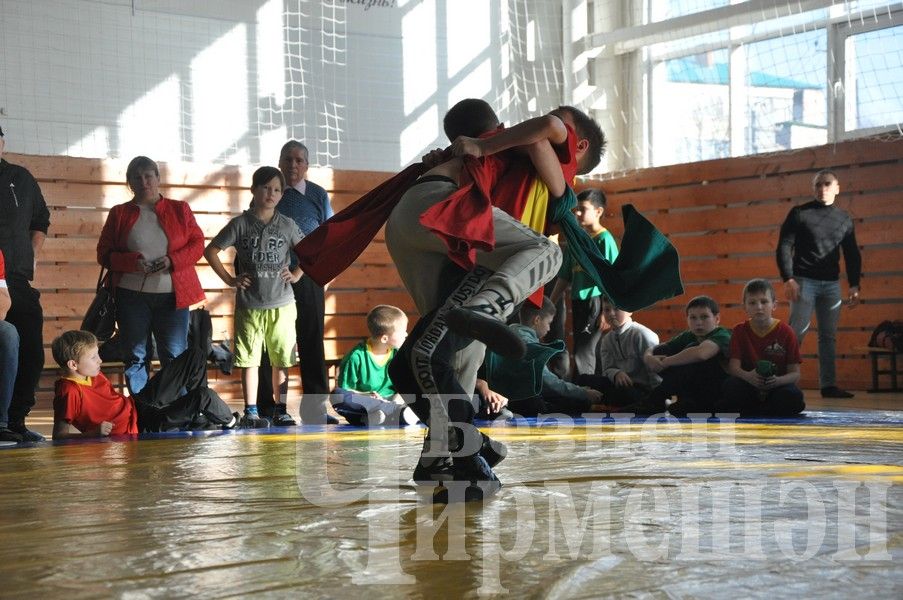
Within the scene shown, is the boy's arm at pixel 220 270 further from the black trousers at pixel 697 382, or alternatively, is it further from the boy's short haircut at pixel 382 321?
the black trousers at pixel 697 382

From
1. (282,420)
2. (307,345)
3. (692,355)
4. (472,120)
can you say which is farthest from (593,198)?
(472,120)

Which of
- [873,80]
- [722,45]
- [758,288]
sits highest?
[722,45]

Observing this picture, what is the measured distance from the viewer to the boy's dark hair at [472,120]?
2932mm

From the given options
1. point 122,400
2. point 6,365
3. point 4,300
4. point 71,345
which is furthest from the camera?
point 122,400

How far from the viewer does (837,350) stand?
28.5ft

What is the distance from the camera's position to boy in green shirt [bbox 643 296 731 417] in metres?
5.89

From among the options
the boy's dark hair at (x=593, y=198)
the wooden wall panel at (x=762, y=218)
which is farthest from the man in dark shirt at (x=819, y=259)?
the boy's dark hair at (x=593, y=198)

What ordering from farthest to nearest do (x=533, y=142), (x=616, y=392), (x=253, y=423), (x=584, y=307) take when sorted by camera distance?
1. (x=584, y=307)
2. (x=616, y=392)
3. (x=253, y=423)
4. (x=533, y=142)

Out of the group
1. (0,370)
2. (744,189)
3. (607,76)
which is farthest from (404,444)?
(607,76)

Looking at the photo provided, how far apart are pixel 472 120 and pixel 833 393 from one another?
18.0 ft

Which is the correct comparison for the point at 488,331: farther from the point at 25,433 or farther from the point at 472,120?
the point at 25,433

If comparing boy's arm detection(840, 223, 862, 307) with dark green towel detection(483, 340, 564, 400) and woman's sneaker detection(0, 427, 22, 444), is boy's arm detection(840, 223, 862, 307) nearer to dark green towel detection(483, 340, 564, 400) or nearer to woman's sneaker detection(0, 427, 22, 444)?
dark green towel detection(483, 340, 564, 400)

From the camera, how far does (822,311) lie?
25.3 feet

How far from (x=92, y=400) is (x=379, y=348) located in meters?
1.50
